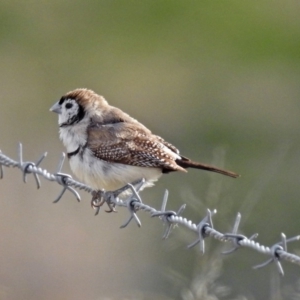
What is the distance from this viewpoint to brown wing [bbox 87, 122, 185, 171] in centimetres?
756

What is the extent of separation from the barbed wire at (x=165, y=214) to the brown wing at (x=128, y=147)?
0.63ft

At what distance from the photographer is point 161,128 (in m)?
14.8

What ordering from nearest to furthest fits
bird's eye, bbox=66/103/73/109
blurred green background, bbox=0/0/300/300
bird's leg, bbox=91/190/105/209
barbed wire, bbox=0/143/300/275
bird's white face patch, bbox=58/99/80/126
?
barbed wire, bbox=0/143/300/275 < bird's leg, bbox=91/190/105/209 < bird's white face patch, bbox=58/99/80/126 < bird's eye, bbox=66/103/73/109 < blurred green background, bbox=0/0/300/300

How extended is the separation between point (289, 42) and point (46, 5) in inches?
185

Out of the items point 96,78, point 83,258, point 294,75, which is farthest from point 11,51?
point 83,258

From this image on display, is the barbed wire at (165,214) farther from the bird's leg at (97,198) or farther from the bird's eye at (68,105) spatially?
the bird's eye at (68,105)

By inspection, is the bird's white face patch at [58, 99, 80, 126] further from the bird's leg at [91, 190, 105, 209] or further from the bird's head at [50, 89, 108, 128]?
the bird's leg at [91, 190, 105, 209]

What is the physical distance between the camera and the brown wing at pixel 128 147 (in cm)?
756

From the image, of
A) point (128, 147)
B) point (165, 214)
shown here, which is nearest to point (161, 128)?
point (128, 147)

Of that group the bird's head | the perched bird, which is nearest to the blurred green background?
the perched bird

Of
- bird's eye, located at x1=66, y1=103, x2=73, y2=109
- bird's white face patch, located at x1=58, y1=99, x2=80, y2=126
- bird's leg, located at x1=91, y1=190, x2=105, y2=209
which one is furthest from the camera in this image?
bird's eye, located at x1=66, y1=103, x2=73, y2=109

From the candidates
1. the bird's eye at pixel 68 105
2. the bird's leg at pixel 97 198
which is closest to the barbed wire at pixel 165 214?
the bird's leg at pixel 97 198

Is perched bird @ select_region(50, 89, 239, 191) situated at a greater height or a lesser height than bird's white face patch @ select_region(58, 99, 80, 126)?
lesser

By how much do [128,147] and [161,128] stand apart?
717cm
